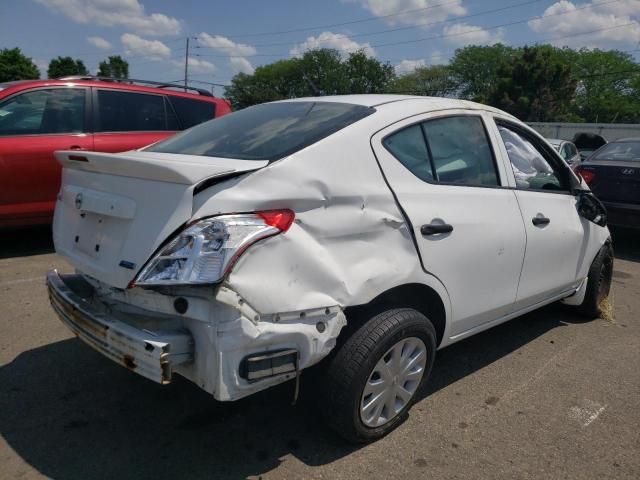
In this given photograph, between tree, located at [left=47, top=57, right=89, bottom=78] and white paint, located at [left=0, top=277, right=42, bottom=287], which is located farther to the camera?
tree, located at [left=47, top=57, right=89, bottom=78]

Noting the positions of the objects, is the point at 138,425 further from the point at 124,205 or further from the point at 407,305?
the point at 407,305

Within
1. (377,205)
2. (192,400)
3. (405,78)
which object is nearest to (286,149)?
(377,205)

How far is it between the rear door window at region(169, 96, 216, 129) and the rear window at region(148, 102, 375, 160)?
355 centimetres

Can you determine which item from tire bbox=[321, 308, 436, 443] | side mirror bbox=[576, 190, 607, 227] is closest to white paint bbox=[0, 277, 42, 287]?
tire bbox=[321, 308, 436, 443]

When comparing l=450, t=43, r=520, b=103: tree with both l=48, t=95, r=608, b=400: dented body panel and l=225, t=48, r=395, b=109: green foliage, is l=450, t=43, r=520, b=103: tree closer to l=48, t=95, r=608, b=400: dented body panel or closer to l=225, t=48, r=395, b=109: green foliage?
l=225, t=48, r=395, b=109: green foliage

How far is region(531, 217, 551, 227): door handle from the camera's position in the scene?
3.36 meters

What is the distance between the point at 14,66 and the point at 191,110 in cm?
5157

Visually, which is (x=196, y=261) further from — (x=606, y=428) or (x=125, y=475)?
(x=606, y=428)

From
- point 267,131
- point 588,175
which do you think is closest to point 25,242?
point 267,131

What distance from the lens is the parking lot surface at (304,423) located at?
2.46 m

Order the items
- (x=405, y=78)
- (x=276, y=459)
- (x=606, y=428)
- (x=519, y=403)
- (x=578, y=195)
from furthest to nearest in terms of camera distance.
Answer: (x=405, y=78) < (x=578, y=195) < (x=519, y=403) < (x=606, y=428) < (x=276, y=459)

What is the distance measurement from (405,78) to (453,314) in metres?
83.4

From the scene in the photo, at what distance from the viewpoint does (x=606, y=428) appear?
9.53ft

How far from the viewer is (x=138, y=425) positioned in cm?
272
